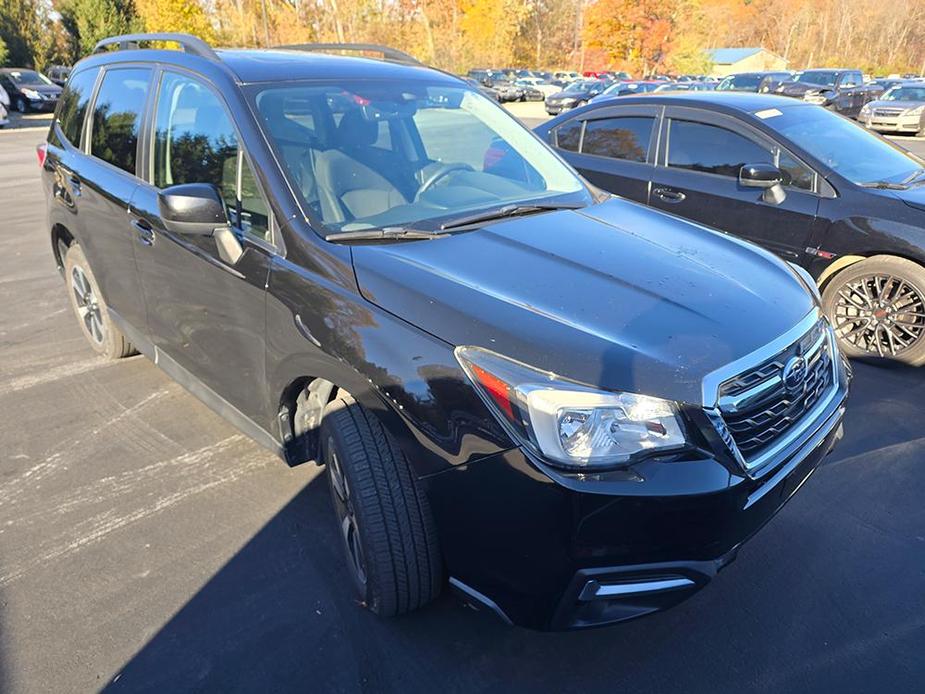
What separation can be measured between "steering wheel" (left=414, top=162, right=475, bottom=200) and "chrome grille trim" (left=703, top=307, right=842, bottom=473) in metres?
1.44

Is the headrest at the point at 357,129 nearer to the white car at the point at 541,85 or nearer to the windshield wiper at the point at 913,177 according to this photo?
the windshield wiper at the point at 913,177

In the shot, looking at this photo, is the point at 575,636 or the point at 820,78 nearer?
the point at 575,636

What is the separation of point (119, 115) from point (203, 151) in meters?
1.07

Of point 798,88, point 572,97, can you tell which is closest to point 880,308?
point 798,88

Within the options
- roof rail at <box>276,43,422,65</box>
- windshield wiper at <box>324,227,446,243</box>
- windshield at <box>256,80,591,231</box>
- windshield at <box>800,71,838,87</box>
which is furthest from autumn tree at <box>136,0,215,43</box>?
windshield wiper at <box>324,227,446,243</box>

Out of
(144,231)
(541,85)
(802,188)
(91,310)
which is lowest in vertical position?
(541,85)

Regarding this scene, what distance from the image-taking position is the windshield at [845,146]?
4691 mm

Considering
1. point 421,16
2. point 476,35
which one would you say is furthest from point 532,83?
point 476,35

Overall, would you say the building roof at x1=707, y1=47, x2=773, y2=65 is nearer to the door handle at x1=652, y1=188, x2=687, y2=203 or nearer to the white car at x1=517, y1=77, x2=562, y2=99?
the white car at x1=517, y1=77, x2=562, y2=99

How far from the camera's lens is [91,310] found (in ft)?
14.6

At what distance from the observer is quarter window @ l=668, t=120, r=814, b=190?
4.75m

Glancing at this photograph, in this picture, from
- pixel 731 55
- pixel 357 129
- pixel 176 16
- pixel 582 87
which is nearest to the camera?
pixel 357 129

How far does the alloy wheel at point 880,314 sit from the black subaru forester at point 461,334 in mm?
2096

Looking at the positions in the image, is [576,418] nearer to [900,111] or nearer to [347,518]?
[347,518]
